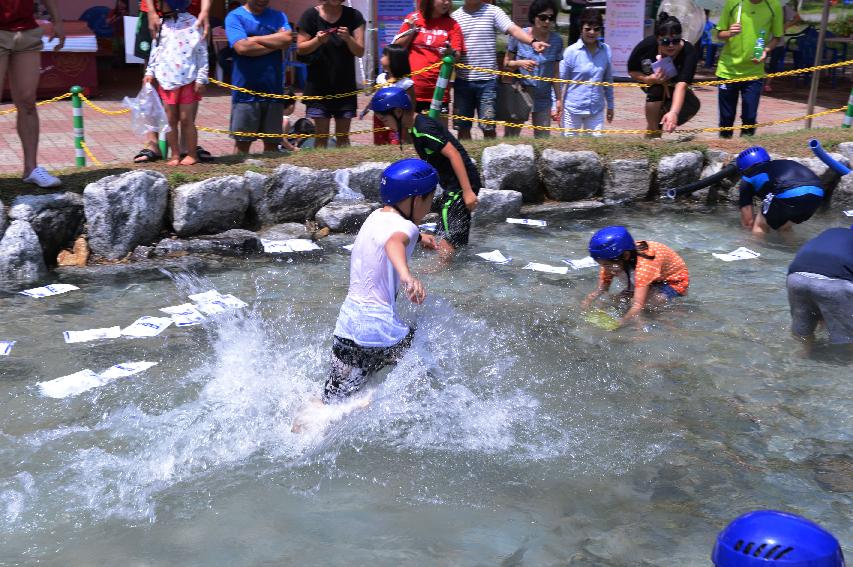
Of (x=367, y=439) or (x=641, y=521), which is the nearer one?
(x=641, y=521)

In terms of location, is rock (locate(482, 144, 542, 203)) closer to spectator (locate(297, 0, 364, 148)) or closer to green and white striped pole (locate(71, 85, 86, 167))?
spectator (locate(297, 0, 364, 148))

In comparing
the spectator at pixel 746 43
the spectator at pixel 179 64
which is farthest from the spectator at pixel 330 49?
the spectator at pixel 746 43

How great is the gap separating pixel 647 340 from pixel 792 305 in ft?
3.17

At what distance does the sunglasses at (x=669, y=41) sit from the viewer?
413 inches

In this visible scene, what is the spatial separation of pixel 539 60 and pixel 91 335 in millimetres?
6031

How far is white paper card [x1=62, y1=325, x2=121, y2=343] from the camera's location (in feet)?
20.9

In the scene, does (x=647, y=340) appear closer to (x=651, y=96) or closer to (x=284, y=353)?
(x=284, y=353)

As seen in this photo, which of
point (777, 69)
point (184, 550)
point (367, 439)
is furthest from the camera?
point (777, 69)

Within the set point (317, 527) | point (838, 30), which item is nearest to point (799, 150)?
point (317, 527)

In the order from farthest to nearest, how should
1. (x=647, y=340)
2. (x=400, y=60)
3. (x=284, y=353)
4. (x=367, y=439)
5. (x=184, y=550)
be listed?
(x=400, y=60), (x=647, y=340), (x=284, y=353), (x=367, y=439), (x=184, y=550)

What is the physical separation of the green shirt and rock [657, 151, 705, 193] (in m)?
1.44

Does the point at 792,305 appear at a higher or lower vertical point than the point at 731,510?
higher

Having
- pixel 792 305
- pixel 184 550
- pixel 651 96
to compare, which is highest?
pixel 651 96

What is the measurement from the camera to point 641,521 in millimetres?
4414
